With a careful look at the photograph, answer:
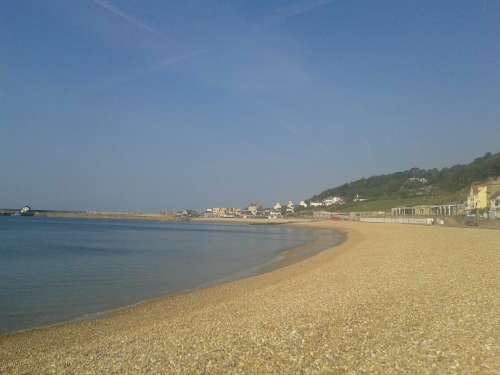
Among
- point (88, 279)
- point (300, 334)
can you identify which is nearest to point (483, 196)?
point (88, 279)

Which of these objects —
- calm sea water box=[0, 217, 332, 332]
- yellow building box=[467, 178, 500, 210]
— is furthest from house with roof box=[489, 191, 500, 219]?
calm sea water box=[0, 217, 332, 332]

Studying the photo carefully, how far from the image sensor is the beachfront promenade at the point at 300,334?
5641 mm

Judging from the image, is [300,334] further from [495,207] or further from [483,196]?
[483,196]

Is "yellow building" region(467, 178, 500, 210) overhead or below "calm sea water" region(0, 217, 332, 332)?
overhead

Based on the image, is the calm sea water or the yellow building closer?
the calm sea water

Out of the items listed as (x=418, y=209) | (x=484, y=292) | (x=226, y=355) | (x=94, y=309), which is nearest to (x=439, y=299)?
(x=484, y=292)

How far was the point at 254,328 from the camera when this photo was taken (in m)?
7.70

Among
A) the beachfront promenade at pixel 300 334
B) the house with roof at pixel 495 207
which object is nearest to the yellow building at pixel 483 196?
the house with roof at pixel 495 207

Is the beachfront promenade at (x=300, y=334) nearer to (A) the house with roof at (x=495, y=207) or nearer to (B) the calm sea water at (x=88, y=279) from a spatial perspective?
(B) the calm sea water at (x=88, y=279)

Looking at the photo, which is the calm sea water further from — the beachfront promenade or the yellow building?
the yellow building

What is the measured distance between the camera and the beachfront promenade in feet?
18.5

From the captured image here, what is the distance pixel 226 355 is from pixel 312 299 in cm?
456

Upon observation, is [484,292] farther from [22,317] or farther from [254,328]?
[22,317]

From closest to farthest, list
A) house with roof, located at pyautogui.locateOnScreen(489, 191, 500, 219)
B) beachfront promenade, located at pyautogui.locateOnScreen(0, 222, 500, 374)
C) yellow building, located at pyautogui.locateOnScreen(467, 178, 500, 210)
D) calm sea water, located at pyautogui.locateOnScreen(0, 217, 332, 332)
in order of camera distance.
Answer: beachfront promenade, located at pyautogui.locateOnScreen(0, 222, 500, 374) → calm sea water, located at pyautogui.locateOnScreen(0, 217, 332, 332) → house with roof, located at pyautogui.locateOnScreen(489, 191, 500, 219) → yellow building, located at pyautogui.locateOnScreen(467, 178, 500, 210)
